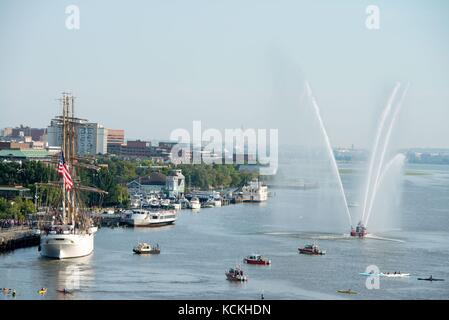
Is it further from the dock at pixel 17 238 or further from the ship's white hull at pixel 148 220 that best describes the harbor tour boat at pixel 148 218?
the dock at pixel 17 238

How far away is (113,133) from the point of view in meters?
126

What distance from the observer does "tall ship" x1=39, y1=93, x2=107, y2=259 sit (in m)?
35.1

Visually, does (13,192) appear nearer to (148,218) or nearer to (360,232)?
(148,218)

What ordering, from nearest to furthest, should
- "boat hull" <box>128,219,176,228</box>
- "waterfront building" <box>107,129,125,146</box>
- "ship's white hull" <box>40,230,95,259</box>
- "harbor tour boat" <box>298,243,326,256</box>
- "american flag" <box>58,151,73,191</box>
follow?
"harbor tour boat" <box>298,243,326,256</box>
"ship's white hull" <box>40,230,95,259</box>
"american flag" <box>58,151,73,191</box>
"boat hull" <box>128,219,176,228</box>
"waterfront building" <box>107,129,125,146</box>

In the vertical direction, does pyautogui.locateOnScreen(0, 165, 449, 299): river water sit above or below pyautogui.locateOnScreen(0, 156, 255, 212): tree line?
below

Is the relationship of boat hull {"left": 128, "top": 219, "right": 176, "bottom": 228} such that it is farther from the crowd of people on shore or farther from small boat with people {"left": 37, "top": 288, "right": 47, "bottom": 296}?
small boat with people {"left": 37, "top": 288, "right": 47, "bottom": 296}

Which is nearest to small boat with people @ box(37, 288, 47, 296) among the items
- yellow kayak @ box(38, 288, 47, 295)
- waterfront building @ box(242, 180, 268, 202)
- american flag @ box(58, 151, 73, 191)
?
yellow kayak @ box(38, 288, 47, 295)

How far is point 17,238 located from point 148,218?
11297 mm

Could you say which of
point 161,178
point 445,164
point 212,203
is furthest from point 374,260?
point 445,164

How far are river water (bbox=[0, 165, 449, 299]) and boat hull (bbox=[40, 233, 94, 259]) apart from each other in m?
0.47

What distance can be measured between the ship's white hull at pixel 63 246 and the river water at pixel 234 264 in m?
0.47

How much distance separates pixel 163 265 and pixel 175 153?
74.5 m

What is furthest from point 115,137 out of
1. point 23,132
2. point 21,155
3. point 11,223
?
point 11,223
